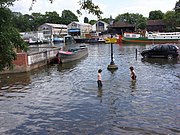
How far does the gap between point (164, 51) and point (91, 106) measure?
24142 millimetres

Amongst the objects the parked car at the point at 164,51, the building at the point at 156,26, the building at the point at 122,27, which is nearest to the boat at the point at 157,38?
the building at the point at 122,27

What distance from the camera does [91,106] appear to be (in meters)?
15.4

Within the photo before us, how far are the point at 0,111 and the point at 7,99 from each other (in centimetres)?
282

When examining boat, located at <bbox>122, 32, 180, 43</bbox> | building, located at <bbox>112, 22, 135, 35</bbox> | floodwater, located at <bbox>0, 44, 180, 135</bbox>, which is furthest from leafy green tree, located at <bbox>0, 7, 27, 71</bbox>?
building, located at <bbox>112, 22, 135, 35</bbox>

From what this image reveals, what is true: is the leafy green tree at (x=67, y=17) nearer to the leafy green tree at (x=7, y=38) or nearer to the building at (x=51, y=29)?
the building at (x=51, y=29)

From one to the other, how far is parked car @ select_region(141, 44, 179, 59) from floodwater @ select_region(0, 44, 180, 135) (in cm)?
1255

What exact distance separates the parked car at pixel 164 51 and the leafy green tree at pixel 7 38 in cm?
3098

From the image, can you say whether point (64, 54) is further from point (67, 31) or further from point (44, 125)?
point (67, 31)

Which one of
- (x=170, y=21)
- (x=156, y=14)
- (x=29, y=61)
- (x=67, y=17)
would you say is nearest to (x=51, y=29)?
(x=67, y=17)

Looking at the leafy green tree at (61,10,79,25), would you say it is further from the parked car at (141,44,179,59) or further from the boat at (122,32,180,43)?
the parked car at (141,44,179,59)

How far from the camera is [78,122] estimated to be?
1291 cm

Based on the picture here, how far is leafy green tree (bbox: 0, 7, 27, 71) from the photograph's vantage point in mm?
7523

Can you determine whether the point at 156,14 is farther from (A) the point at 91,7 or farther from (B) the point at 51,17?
(A) the point at 91,7

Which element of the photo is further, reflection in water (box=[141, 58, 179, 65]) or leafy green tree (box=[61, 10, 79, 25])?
leafy green tree (box=[61, 10, 79, 25])
